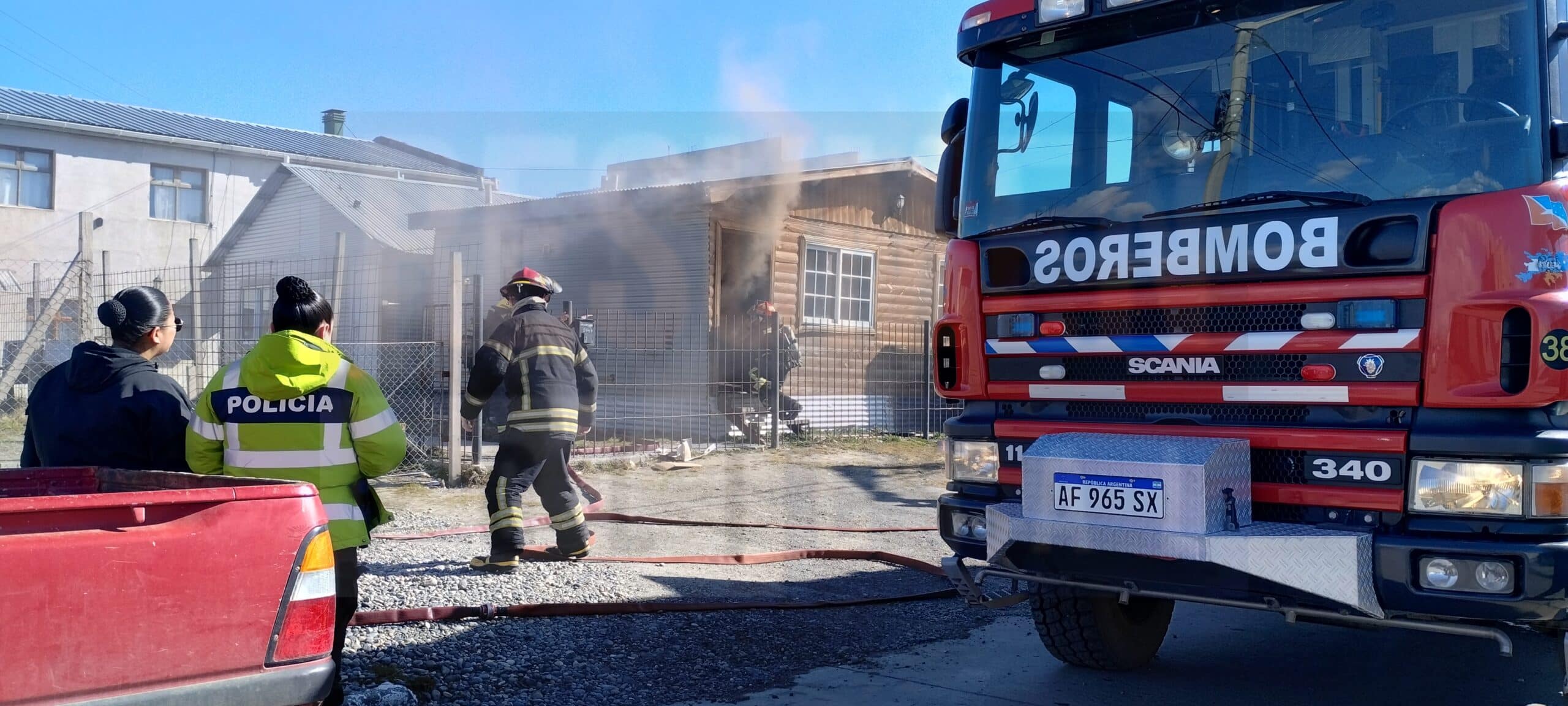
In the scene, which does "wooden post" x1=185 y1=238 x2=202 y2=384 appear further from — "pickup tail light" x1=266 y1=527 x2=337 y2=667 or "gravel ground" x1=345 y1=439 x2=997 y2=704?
"pickup tail light" x1=266 y1=527 x2=337 y2=667

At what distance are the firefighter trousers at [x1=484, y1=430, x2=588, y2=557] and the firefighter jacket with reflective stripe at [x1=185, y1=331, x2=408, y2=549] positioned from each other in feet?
8.59

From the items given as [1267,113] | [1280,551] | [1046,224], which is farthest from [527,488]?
[1267,113]

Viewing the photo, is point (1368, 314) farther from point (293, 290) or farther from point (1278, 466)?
point (293, 290)

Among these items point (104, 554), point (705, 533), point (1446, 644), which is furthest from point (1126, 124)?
point (705, 533)

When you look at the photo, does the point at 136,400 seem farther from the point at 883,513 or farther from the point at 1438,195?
the point at 883,513

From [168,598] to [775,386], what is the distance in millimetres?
10841

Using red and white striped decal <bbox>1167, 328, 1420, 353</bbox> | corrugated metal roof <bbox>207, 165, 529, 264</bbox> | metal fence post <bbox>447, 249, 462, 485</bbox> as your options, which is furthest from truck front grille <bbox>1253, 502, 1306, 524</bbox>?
corrugated metal roof <bbox>207, 165, 529, 264</bbox>

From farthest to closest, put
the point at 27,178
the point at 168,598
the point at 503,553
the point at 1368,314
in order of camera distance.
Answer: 1. the point at 27,178
2. the point at 503,553
3. the point at 1368,314
4. the point at 168,598

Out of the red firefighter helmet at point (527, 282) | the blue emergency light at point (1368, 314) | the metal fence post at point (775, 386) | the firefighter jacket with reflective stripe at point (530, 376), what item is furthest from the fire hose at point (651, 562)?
the metal fence post at point (775, 386)

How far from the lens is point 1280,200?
A: 3.78 m

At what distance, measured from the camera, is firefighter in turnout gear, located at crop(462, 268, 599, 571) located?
253 inches

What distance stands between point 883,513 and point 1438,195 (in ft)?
20.5

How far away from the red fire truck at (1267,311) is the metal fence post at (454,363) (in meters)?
5.74

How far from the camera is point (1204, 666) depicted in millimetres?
5066
